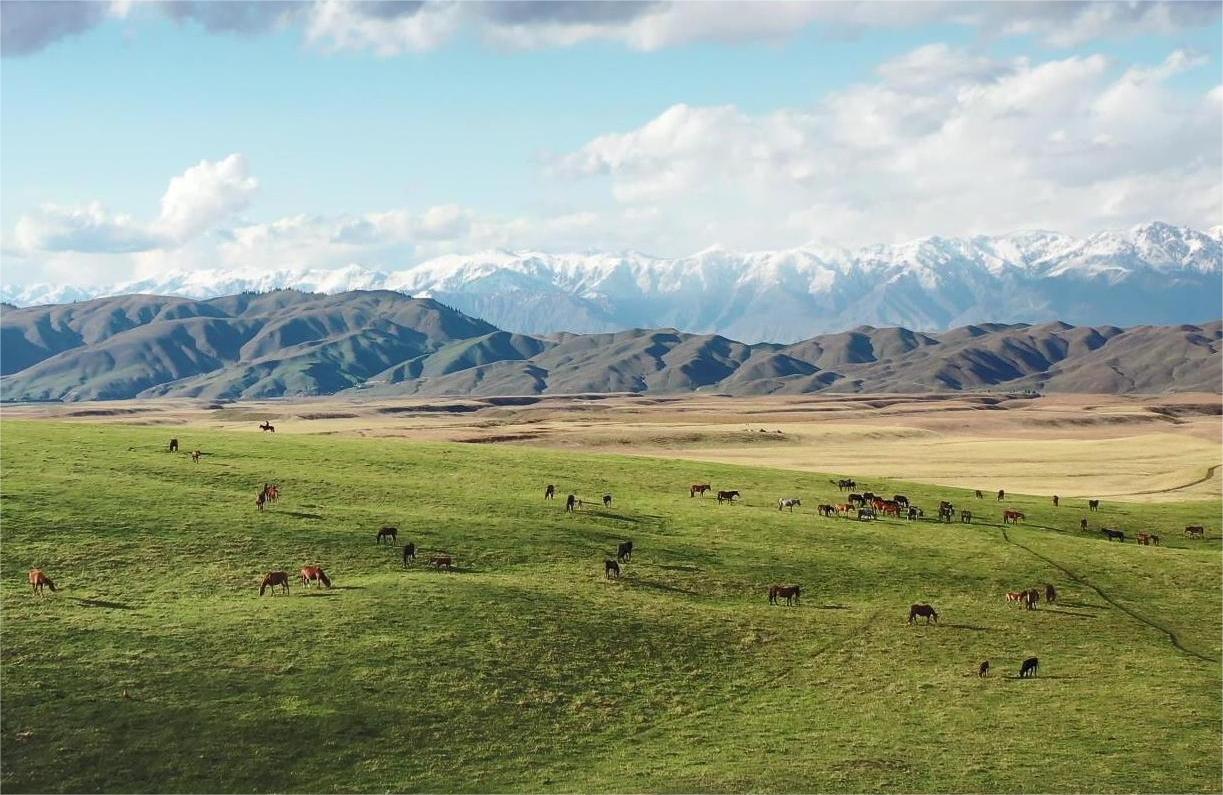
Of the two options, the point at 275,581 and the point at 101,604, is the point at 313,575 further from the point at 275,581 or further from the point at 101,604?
the point at 101,604

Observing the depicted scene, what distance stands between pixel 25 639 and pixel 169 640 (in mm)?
5006

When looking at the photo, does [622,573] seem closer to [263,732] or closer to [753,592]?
[753,592]

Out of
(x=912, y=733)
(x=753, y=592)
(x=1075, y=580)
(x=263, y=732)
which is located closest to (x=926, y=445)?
(x=1075, y=580)

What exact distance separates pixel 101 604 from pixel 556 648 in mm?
19131

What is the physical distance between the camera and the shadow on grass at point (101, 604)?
41.1 meters

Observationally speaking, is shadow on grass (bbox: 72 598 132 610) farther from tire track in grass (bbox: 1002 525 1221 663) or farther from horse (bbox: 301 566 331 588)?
tire track in grass (bbox: 1002 525 1221 663)

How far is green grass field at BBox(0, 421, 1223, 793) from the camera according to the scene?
32.2 meters

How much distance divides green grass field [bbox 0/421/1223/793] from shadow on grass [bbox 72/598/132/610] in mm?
143

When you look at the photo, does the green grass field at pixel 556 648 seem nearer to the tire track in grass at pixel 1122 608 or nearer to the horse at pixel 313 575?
the tire track in grass at pixel 1122 608

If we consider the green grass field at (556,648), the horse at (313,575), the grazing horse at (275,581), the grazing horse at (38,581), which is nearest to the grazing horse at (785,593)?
the green grass field at (556,648)

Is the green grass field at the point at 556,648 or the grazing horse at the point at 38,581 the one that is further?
the grazing horse at the point at 38,581

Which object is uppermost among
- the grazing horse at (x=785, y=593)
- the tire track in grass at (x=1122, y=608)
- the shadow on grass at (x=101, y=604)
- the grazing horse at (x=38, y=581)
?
the grazing horse at (x=38, y=581)

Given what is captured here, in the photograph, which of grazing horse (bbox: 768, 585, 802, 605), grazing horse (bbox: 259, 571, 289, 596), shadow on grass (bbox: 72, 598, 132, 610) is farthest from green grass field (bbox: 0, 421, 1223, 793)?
grazing horse (bbox: 768, 585, 802, 605)

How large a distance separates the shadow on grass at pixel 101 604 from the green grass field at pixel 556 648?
143mm
